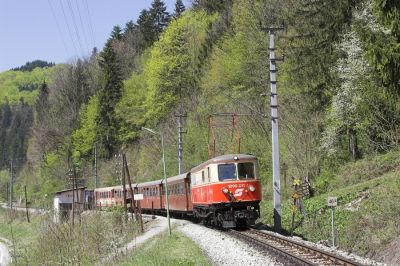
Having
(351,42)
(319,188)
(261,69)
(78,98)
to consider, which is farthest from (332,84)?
(78,98)

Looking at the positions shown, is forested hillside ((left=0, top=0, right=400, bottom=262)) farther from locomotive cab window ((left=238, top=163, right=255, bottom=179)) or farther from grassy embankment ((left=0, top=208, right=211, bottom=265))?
grassy embankment ((left=0, top=208, right=211, bottom=265))

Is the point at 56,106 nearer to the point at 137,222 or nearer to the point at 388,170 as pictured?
the point at 137,222

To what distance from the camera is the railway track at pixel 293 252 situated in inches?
504

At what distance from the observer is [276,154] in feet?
71.2

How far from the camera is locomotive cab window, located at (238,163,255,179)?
21.9 metres

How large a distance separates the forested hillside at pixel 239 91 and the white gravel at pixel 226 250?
633 centimetres

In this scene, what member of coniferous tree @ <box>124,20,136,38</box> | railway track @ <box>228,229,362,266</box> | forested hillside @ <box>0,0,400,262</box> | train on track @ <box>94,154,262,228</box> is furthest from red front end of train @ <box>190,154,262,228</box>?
coniferous tree @ <box>124,20,136,38</box>

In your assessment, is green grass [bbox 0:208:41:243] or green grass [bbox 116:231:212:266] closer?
green grass [bbox 116:231:212:266]

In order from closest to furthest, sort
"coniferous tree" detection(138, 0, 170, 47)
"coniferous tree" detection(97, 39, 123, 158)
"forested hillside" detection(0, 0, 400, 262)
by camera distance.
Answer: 1. "forested hillside" detection(0, 0, 400, 262)
2. "coniferous tree" detection(97, 39, 123, 158)
3. "coniferous tree" detection(138, 0, 170, 47)

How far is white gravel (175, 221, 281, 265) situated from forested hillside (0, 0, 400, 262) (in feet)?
20.8

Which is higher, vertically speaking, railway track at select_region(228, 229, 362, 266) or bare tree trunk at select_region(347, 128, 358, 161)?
bare tree trunk at select_region(347, 128, 358, 161)

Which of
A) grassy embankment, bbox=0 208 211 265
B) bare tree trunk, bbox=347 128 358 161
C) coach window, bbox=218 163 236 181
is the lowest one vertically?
grassy embankment, bbox=0 208 211 265

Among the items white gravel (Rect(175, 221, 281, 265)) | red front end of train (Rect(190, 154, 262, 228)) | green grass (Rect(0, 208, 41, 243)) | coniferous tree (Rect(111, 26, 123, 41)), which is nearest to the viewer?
white gravel (Rect(175, 221, 281, 265))

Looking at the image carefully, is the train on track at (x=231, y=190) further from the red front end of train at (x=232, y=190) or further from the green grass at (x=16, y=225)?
the green grass at (x=16, y=225)
